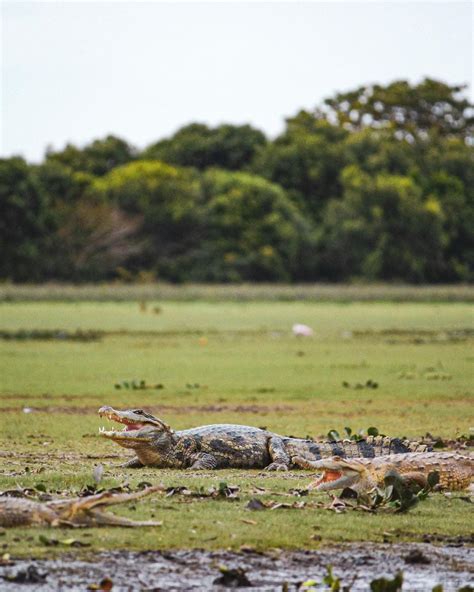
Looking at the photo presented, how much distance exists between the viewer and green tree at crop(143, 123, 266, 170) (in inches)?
2933

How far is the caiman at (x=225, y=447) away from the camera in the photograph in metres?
10.4

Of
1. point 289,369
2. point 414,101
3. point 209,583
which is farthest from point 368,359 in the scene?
point 414,101

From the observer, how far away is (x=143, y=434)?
1033cm

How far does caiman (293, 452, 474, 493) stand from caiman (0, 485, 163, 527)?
1.72 m

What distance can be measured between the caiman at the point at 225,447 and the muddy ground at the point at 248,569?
291 centimetres

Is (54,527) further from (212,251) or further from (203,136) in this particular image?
(203,136)

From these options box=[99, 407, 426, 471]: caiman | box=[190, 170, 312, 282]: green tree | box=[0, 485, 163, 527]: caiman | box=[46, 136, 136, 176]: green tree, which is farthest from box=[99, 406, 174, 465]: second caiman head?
box=[46, 136, 136, 176]: green tree

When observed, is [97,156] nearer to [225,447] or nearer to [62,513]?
[225,447]

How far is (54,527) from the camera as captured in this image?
7566 mm

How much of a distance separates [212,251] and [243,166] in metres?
12.8

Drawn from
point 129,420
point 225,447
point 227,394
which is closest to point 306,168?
point 227,394

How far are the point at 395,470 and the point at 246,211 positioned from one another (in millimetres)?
55325

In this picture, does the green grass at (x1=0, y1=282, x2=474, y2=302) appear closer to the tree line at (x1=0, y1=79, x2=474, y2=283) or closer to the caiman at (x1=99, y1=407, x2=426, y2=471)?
the tree line at (x1=0, y1=79, x2=474, y2=283)

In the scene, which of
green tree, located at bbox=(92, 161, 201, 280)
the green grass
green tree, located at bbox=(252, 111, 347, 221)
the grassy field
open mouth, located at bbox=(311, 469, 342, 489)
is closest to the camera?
the grassy field
